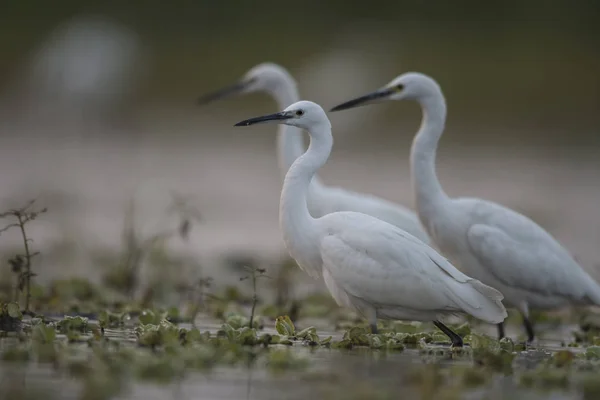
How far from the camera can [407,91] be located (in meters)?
10.8

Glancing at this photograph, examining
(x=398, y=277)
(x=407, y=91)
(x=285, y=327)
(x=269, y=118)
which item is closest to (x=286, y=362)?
(x=285, y=327)

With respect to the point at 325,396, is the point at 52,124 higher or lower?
higher

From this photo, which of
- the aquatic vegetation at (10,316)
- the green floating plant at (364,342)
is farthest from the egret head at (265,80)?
the aquatic vegetation at (10,316)

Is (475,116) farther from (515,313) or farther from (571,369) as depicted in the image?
(571,369)

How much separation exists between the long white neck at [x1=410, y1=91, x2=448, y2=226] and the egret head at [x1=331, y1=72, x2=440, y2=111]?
5 centimetres

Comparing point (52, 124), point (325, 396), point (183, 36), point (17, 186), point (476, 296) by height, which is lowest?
point (325, 396)

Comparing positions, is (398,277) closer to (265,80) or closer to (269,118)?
(269,118)

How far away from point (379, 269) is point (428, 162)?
232cm

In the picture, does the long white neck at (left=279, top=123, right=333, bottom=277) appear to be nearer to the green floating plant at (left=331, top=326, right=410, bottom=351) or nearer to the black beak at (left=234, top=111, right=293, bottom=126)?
the black beak at (left=234, top=111, right=293, bottom=126)

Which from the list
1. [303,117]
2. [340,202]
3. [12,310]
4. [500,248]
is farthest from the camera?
[340,202]

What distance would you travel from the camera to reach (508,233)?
1030cm

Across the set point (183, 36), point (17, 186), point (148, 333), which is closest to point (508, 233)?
point (148, 333)

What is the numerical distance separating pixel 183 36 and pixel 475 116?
1059cm

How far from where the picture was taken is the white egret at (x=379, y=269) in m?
8.38
